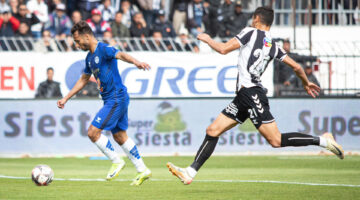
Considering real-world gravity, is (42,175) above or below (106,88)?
below

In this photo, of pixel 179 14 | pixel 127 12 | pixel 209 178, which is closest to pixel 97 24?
pixel 127 12

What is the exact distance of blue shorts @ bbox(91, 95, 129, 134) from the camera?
1095cm

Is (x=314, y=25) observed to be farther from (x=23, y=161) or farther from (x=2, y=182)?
(x=2, y=182)

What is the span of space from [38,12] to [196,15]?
4558 mm

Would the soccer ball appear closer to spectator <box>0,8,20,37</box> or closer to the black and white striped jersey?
the black and white striped jersey

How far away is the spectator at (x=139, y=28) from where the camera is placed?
66.9 feet

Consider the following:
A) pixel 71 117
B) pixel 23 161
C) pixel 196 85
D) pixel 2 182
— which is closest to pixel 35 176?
pixel 2 182

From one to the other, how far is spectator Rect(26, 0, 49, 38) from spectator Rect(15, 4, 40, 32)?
0.13m

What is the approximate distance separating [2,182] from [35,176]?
1044mm

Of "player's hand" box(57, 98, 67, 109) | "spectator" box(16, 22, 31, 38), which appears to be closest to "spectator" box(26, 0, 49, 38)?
"spectator" box(16, 22, 31, 38)

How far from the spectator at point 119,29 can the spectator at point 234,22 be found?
2.75 meters

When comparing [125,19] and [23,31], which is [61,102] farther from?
[125,19]

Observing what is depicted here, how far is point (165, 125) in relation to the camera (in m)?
18.6

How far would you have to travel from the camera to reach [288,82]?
63.5 ft
